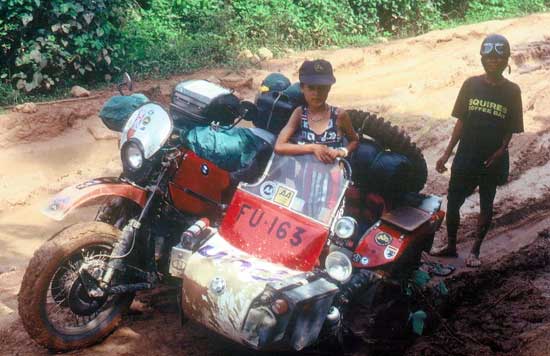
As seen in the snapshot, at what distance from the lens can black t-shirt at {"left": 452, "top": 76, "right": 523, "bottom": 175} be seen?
551 centimetres

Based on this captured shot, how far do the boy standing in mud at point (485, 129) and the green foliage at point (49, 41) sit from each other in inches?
239

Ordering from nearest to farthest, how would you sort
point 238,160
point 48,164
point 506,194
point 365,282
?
point 365,282
point 238,160
point 506,194
point 48,164

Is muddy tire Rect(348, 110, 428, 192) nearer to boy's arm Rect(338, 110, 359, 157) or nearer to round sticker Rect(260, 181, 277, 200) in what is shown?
boy's arm Rect(338, 110, 359, 157)

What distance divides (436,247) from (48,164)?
4977 mm

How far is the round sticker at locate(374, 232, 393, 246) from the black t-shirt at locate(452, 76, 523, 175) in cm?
148

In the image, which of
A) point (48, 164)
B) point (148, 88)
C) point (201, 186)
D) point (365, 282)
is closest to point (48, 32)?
point (148, 88)

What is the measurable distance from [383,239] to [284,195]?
809mm

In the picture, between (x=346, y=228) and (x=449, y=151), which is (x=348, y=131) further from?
(x=449, y=151)

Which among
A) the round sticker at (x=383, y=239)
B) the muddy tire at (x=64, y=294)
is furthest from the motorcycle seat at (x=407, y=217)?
the muddy tire at (x=64, y=294)

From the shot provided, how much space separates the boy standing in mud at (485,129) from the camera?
5.49 m

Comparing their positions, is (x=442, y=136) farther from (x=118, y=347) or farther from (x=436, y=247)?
(x=118, y=347)

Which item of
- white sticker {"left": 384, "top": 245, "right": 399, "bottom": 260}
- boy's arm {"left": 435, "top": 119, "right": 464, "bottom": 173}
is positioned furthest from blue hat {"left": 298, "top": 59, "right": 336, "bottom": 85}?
boy's arm {"left": 435, "top": 119, "right": 464, "bottom": 173}

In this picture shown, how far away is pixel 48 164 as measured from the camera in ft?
27.6

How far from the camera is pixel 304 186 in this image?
4457 millimetres
